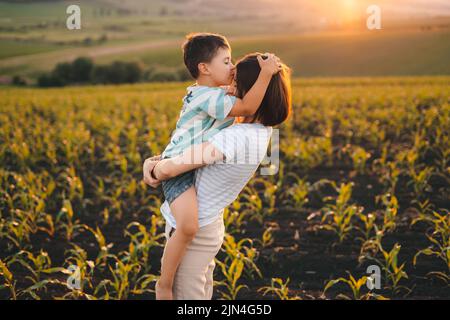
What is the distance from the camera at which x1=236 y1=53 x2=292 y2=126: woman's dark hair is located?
258 cm

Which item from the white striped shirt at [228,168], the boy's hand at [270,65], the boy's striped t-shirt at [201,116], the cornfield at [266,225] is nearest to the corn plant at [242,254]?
the cornfield at [266,225]

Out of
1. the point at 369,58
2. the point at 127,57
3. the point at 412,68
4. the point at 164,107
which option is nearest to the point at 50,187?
the point at 164,107

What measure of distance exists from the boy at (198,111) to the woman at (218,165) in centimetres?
6

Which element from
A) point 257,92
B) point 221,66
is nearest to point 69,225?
point 221,66

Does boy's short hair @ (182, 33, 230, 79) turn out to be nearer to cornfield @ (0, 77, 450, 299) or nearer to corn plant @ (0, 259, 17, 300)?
cornfield @ (0, 77, 450, 299)

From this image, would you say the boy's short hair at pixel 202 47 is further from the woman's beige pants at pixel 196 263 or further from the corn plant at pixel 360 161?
the corn plant at pixel 360 161

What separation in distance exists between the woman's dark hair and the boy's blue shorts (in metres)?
0.46

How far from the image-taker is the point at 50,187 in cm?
618

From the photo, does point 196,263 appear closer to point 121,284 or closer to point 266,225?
point 121,284

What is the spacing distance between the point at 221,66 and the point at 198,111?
0.24m

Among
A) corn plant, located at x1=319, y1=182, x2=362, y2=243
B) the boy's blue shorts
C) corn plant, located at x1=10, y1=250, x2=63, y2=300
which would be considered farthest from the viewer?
corn plant, located at x1=319, y1=182, x2=362, y2=243

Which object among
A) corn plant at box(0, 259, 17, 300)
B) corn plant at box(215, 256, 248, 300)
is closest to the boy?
corn plant at box(215, 256, 248, 300)

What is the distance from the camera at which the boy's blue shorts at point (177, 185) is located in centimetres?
264
